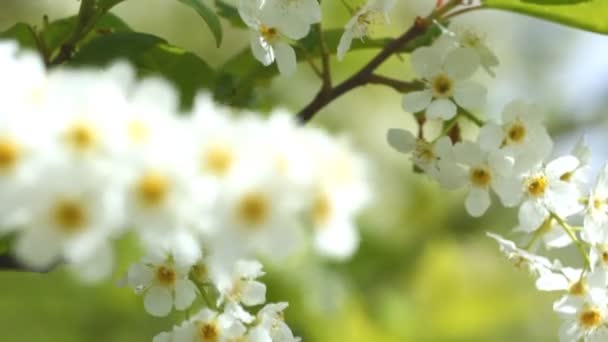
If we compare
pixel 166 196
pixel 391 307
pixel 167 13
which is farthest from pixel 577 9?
pixel 167 13

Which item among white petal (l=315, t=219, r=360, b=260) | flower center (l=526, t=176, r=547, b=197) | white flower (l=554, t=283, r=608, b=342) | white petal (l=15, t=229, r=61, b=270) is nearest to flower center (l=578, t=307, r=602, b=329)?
white flower (l=554, t=283, r=608, b=342)

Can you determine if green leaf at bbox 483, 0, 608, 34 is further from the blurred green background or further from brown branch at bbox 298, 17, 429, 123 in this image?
the blurred green background

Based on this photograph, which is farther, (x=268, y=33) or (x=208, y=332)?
(x=268, y=33)

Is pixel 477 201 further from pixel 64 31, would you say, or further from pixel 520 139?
pixel 64 31

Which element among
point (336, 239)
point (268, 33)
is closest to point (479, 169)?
point (268, 33)

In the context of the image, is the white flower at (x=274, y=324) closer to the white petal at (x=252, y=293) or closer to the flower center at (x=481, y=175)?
the white petal at (x=252, y=293)
